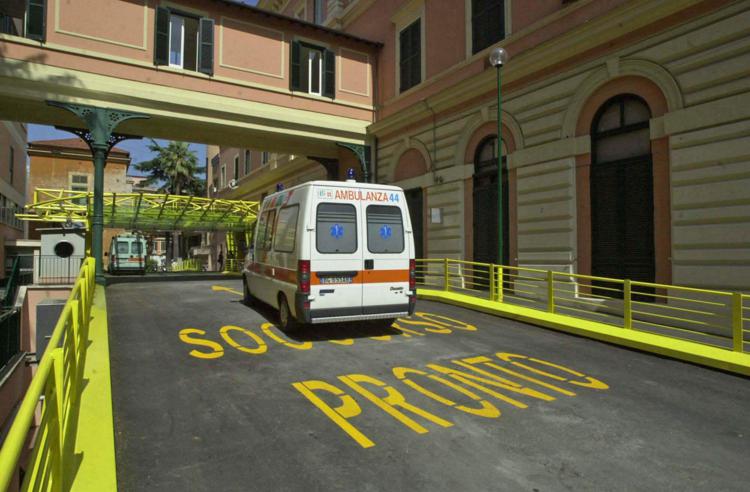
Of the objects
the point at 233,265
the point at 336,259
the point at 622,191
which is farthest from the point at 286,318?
the point at 233,265

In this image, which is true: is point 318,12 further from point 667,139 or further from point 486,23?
point 667,139

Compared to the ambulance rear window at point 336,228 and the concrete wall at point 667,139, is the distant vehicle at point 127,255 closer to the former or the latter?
the concrete wall at point 667,139

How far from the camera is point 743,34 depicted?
9.08m

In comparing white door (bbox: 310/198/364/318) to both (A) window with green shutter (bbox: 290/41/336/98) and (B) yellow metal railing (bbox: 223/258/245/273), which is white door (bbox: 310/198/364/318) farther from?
(B) yellow metal railing (bbox: 223/258/245/273)

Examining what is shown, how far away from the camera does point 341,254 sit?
788 cm

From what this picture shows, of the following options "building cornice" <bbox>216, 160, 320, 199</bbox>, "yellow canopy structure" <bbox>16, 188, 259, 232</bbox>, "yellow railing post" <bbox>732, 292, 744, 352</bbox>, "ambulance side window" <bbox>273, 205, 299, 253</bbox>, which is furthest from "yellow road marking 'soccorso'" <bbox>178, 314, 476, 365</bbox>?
"building cornice" <bbox>216, 160, 320, 199</bbox>

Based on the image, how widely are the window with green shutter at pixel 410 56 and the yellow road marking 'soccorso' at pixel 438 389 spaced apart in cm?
1484

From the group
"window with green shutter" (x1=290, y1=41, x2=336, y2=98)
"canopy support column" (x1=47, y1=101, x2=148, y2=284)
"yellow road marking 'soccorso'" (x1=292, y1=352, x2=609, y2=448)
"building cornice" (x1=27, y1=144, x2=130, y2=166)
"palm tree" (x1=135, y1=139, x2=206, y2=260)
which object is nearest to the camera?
"yellow road marking 'soccorso'" (x1=292, y1=352, x2=609, y2=448)

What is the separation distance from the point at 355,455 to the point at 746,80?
10497 mm

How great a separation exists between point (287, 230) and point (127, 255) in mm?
25968

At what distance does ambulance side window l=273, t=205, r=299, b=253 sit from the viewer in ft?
26.3

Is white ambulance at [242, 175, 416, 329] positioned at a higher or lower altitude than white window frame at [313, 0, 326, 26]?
lower

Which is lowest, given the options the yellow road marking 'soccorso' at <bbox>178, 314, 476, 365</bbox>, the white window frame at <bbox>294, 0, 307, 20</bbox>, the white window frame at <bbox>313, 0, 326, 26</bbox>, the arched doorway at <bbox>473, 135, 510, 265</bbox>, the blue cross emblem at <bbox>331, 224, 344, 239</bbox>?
the yellow road marking 'soccorso' at <bbox>178, 314, 476, 365</bbox>

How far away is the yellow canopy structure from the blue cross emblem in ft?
53.5
